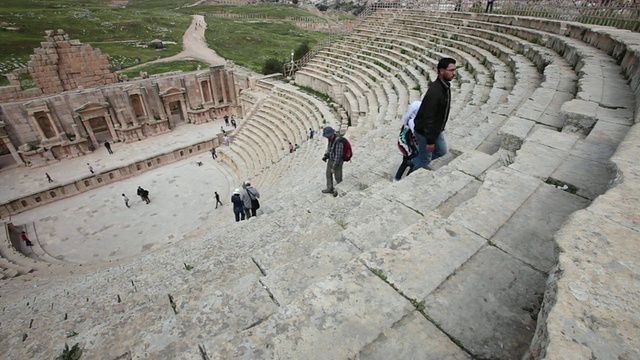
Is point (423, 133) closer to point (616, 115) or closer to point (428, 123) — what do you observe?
point (428, 123)

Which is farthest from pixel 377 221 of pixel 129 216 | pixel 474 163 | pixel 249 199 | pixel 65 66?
pixel 65 66

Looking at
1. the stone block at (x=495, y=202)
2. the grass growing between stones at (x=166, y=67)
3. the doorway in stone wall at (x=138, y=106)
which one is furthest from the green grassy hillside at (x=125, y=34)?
the stone block at (x=495, y=202)

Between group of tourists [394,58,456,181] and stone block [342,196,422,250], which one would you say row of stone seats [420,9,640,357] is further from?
stone block [342,196,422,250]

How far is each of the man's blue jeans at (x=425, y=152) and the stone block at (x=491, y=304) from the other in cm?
247

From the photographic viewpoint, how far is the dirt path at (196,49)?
31527 millimetres

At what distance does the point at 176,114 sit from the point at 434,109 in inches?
1017

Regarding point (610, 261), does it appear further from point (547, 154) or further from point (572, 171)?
point (547, 154)

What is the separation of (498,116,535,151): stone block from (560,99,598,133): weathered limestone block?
0.42 metres

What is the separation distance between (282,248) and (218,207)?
475 inches

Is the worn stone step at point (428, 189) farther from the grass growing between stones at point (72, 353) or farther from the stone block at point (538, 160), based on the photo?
the grass growing between stones at point (72, 353)

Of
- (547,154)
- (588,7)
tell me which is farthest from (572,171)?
(588,7)

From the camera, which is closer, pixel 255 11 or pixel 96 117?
pixel 96 117

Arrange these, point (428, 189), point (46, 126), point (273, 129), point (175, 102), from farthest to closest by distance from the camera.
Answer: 1. point (175, 102)
2. point (46, 126)
3. point (273, 129)
4. point (428, 189)

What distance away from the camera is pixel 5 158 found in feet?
62.8
